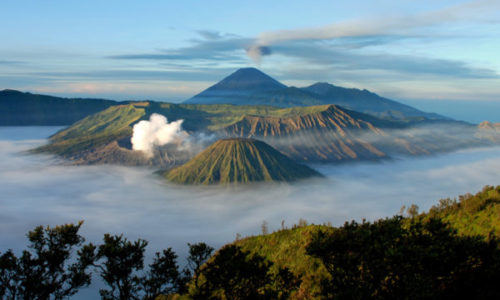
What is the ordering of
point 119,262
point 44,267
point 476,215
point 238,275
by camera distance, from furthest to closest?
point 476,215, point 44,267, point 119,262, point 238,275

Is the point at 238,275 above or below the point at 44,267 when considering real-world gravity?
above

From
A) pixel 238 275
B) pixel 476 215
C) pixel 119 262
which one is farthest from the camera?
pixel 476 215

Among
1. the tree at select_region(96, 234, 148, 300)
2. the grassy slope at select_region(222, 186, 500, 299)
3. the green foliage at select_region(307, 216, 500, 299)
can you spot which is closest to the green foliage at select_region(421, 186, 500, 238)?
the grassy slope at select_region(222, 186, 500, 299)

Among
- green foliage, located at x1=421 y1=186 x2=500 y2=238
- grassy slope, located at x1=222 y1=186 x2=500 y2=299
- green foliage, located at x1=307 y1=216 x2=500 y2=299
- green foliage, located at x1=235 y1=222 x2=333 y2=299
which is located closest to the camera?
green foliage, located at x1=307 y1=216 x2=500 y2=299

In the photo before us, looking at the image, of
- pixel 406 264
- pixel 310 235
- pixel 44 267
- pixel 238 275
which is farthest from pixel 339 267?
pixel 44 267

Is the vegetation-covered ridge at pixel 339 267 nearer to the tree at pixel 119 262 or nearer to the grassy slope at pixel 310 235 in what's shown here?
the tree at pixel 119 262

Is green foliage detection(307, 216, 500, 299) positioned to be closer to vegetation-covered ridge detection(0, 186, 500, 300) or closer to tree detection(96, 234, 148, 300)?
vegetation-covered ridge detection(0, 186, 500, 300)

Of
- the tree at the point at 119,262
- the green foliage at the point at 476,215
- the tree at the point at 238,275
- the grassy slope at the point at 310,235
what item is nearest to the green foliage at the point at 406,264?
the tree at the point at 238,275

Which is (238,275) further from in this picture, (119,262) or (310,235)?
(310,235)
